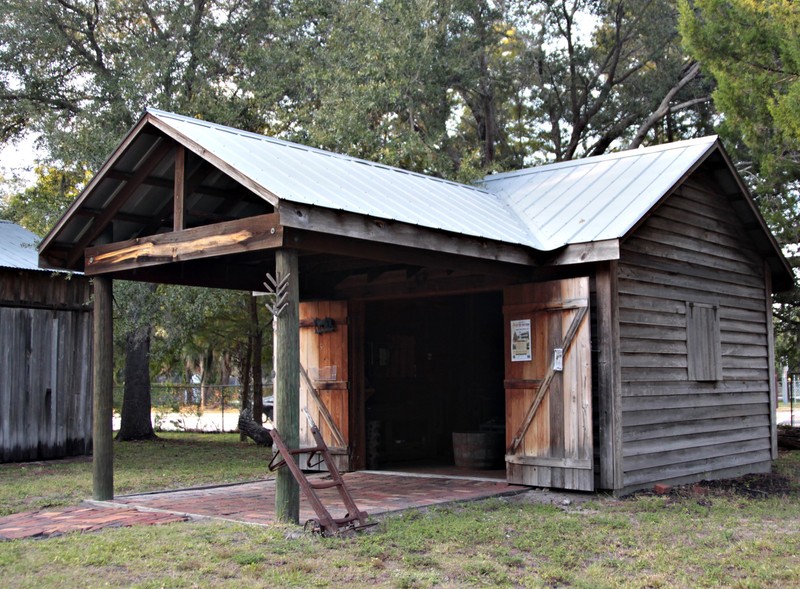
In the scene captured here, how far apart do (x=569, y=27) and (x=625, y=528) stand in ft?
53.8

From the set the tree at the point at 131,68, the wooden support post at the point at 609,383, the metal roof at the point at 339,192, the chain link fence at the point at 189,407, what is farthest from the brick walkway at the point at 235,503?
the chain link fence at the point at 189,407

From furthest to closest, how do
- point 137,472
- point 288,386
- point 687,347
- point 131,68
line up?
point 131,68 < point 137,472 < point 687,347 < point 288,386

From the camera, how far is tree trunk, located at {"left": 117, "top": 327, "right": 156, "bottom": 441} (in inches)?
802

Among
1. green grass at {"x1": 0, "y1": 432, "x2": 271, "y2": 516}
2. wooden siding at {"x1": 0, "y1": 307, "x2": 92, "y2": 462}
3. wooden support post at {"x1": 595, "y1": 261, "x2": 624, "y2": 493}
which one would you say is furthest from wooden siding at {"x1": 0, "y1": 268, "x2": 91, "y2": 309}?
wooden support post at {"x1": 595, "y1": 261, "x2": 624, "y2": 493}

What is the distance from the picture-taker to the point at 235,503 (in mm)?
9461

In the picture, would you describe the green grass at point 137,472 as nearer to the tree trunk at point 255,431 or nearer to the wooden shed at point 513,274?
the tree trunk at point 255,431

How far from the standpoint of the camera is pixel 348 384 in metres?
12.4

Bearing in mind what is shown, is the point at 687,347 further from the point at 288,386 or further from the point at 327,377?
the point at 288,386

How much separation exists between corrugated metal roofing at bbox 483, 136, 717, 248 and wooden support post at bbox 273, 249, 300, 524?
364 cm

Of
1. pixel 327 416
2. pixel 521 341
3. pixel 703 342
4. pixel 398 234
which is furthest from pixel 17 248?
pixel 703 342

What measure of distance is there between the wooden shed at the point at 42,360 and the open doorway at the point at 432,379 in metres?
5.59

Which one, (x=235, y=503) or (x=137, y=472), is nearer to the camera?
(x=235, y=503)

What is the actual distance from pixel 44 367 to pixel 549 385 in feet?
30.1

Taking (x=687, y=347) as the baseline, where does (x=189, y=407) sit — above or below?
below
